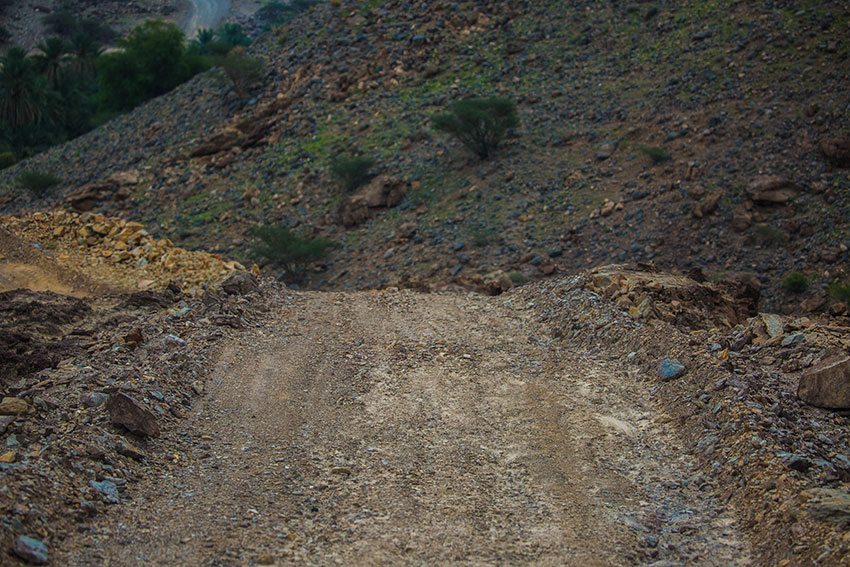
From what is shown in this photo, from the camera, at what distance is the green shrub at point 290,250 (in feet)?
67.2

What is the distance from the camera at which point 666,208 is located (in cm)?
1881

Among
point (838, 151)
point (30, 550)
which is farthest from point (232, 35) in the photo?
point (30, 550)

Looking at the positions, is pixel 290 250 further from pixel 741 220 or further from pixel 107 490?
pixel 107 490

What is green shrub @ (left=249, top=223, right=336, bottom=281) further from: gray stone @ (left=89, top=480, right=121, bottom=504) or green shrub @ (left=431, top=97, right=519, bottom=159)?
gray stone @ (left=89, top=480, right=121, bottom=504)

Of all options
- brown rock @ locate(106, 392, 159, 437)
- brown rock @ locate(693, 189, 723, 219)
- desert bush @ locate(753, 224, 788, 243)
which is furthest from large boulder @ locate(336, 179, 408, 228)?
brown rock @ locate(106, 392, 159, 437)

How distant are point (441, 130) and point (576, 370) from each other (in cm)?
1597

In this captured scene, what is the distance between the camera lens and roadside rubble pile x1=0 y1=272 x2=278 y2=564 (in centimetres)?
534

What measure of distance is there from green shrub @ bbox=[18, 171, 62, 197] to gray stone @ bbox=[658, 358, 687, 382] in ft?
96.2

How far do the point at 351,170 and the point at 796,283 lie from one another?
43.0 feet

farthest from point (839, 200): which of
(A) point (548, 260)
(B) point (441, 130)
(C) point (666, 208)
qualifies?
(B) point (441, 130)

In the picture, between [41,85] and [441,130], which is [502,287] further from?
[41,85]

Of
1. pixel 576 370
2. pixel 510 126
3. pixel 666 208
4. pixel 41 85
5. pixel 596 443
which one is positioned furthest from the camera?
pixel 41 85

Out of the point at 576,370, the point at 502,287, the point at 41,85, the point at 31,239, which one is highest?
the point at 41,85

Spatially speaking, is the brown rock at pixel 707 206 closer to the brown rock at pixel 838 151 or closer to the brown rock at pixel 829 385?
the brown rock at pixel 838 151
